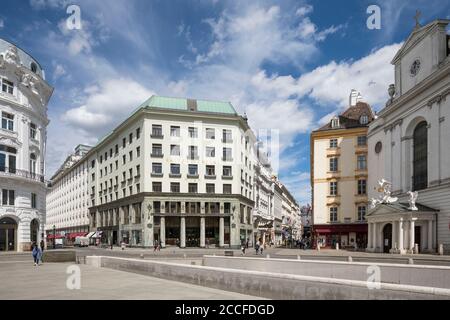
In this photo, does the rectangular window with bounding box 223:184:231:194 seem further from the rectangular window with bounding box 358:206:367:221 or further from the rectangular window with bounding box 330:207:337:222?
the rectangular window with bounding box 358:206:367:221

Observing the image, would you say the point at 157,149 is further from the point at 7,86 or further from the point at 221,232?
the point at 7,86

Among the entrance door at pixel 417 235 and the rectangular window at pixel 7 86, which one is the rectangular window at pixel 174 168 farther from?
the entrance door at pixel 417 235

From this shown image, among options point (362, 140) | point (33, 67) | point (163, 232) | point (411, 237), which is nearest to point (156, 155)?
Answer: point (163, 232)

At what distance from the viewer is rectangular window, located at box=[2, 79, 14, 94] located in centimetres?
4388

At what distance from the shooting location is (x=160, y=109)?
6319cm

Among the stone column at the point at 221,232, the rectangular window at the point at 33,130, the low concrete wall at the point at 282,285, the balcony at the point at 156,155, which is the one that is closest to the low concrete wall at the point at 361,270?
the low concrete wall at the point at 282,285

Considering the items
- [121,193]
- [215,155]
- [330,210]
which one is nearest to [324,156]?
[330,210]

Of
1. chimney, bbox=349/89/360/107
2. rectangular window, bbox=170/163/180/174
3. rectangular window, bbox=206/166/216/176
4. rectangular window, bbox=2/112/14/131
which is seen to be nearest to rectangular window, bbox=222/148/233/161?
rectangular window, bbox=206/166/216/176

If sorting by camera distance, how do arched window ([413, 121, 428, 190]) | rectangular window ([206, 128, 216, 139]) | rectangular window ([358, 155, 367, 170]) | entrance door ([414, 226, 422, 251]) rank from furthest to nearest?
rectangular window ([206, 128, 216, 139]) → rectangular window ([358, 155, 367, 170]) → arched window ([413, 121, 428, 190]) → entrance door ([414, 226, 422, 251])

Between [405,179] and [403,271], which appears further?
[405,179]

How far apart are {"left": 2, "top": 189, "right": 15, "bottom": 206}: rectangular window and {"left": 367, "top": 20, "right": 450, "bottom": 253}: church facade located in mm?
39560
